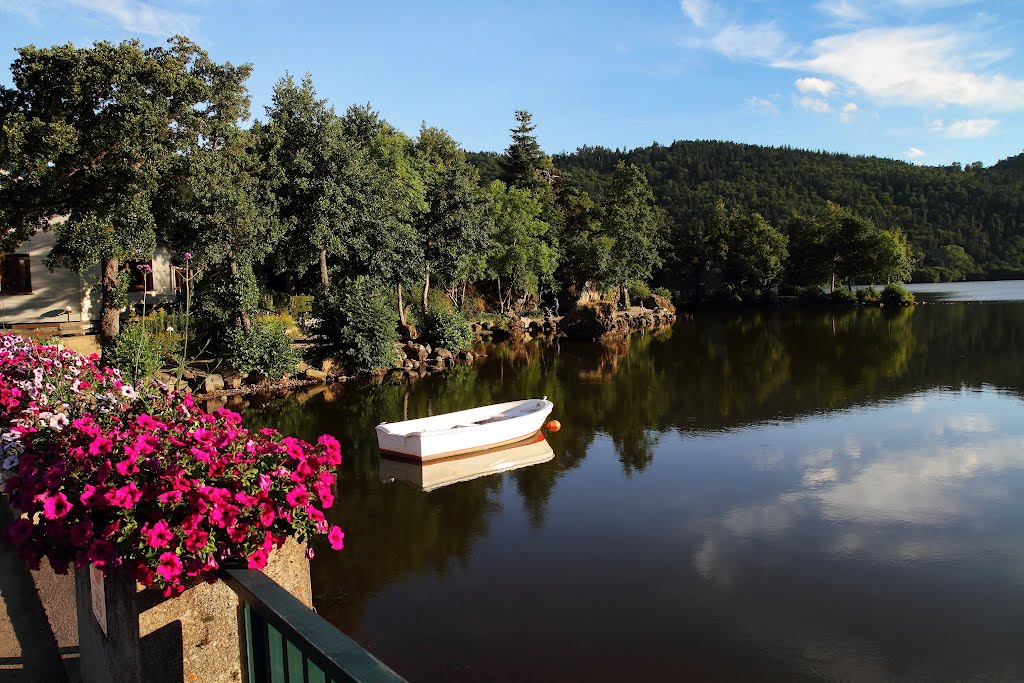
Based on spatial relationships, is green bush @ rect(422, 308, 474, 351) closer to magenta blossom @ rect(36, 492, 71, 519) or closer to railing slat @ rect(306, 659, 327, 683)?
magenta blossom @ rect(36, 492, 71, 519)

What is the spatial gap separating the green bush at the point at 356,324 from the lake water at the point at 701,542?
3.09 meters

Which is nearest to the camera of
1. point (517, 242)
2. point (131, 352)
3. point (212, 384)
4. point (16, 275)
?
point (131, 352)

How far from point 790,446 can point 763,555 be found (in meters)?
6.07

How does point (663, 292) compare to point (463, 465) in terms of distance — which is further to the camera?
point (663, 292)

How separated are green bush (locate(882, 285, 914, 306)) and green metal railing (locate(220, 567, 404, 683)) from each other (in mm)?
59511

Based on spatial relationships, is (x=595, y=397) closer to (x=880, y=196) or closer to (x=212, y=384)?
(x=212, y=384)

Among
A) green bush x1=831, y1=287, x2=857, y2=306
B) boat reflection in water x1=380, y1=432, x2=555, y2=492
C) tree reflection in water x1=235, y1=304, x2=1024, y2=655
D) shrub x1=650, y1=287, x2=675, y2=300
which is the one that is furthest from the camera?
green bush x1=831, y1=287, x2=857, y2=306

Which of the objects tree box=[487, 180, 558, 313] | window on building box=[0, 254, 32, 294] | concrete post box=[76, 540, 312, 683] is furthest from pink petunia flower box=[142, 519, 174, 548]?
tree box=[487, 180, 558, 313]

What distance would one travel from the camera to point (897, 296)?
54.6 meters

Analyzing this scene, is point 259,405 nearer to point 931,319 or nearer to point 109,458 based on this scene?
point 109,458

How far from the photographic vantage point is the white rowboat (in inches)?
555

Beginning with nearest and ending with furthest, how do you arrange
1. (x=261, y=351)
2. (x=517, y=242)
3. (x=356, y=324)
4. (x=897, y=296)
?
1. (x=261, y=351)
2. (x=356, y=324)
3. (x=517, y=242)
4. (x=897, y=296)

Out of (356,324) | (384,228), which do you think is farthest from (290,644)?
(384,228)

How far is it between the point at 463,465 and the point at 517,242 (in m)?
28.0
